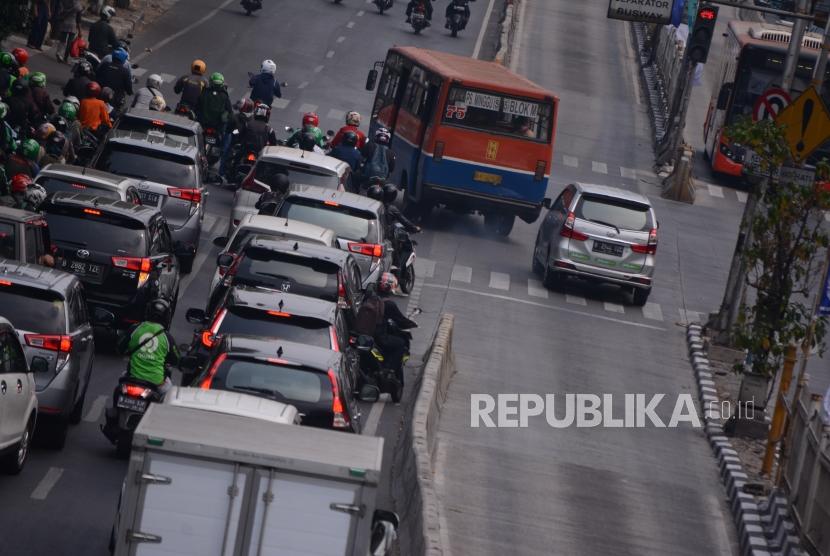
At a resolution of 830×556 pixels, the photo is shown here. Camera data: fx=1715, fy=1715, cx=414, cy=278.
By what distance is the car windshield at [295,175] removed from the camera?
82.7 ft

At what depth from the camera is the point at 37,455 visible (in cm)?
1533

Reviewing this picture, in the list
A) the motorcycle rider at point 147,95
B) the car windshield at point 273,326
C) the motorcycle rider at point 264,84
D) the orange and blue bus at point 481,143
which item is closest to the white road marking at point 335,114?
the motorcycle rider at point 264,84

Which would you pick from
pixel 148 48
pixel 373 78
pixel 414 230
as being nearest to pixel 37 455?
pixel 414 230

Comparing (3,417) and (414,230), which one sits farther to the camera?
(414,230)

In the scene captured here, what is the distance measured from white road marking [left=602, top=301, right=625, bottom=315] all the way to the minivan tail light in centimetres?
1586

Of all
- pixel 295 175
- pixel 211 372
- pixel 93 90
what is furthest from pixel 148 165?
pixel 211 372

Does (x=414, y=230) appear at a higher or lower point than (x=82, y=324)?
lower

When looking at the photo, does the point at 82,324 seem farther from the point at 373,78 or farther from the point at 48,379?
the point at 373,78

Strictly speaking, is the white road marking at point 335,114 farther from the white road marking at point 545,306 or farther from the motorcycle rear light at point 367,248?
the motorcycle rear light at point 367,248

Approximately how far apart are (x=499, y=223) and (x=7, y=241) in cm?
1747

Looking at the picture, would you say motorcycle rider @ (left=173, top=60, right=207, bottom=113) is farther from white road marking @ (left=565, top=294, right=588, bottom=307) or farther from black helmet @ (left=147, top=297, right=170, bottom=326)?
black helmet @ (left=147, top=297, right=170, bottom=326)

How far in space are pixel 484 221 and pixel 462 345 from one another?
999cm

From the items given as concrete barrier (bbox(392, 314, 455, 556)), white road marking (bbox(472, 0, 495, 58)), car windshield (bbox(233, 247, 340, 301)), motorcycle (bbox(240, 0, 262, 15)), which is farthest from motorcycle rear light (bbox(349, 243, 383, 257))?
motorcycle (bbox(240, 0, 262, 15))

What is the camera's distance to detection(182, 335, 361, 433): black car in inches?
535
